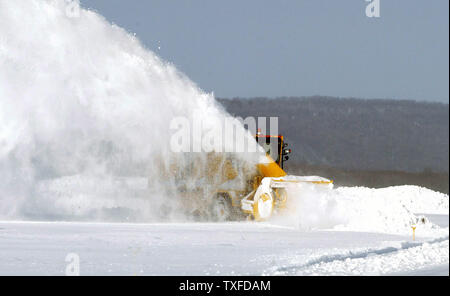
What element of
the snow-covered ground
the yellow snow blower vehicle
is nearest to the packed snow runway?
the snow-covered ground

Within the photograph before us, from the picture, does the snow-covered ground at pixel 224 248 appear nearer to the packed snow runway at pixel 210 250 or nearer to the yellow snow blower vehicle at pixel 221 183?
the packed snow runway at pixel 210 250

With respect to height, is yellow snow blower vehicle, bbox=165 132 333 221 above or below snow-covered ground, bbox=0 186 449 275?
above

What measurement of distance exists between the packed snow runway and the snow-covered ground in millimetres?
11

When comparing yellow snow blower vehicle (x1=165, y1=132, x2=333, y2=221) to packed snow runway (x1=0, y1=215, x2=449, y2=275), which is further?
yellow snow blower vehicle (x1=165, y1=132, x2=333, y2=221)

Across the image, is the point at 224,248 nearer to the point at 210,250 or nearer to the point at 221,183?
the point at 210,250

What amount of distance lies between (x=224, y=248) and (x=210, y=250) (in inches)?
14.2

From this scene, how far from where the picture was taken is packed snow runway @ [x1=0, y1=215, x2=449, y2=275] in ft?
27.5

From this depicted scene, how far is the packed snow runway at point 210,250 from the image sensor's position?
839cm

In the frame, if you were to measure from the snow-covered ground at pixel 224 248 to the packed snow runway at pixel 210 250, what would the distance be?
1 centimetres

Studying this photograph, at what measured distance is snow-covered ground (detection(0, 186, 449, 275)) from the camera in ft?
27.6

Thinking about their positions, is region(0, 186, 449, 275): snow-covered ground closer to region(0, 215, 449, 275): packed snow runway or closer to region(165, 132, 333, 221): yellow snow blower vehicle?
region(0, 215, 449, 275): packed snow runway

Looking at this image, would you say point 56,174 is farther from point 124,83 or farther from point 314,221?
point 314,221

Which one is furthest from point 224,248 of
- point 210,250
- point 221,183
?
point 221,183

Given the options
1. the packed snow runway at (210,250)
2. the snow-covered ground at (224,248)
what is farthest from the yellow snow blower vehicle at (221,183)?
the packed snow runway at (210,250)
